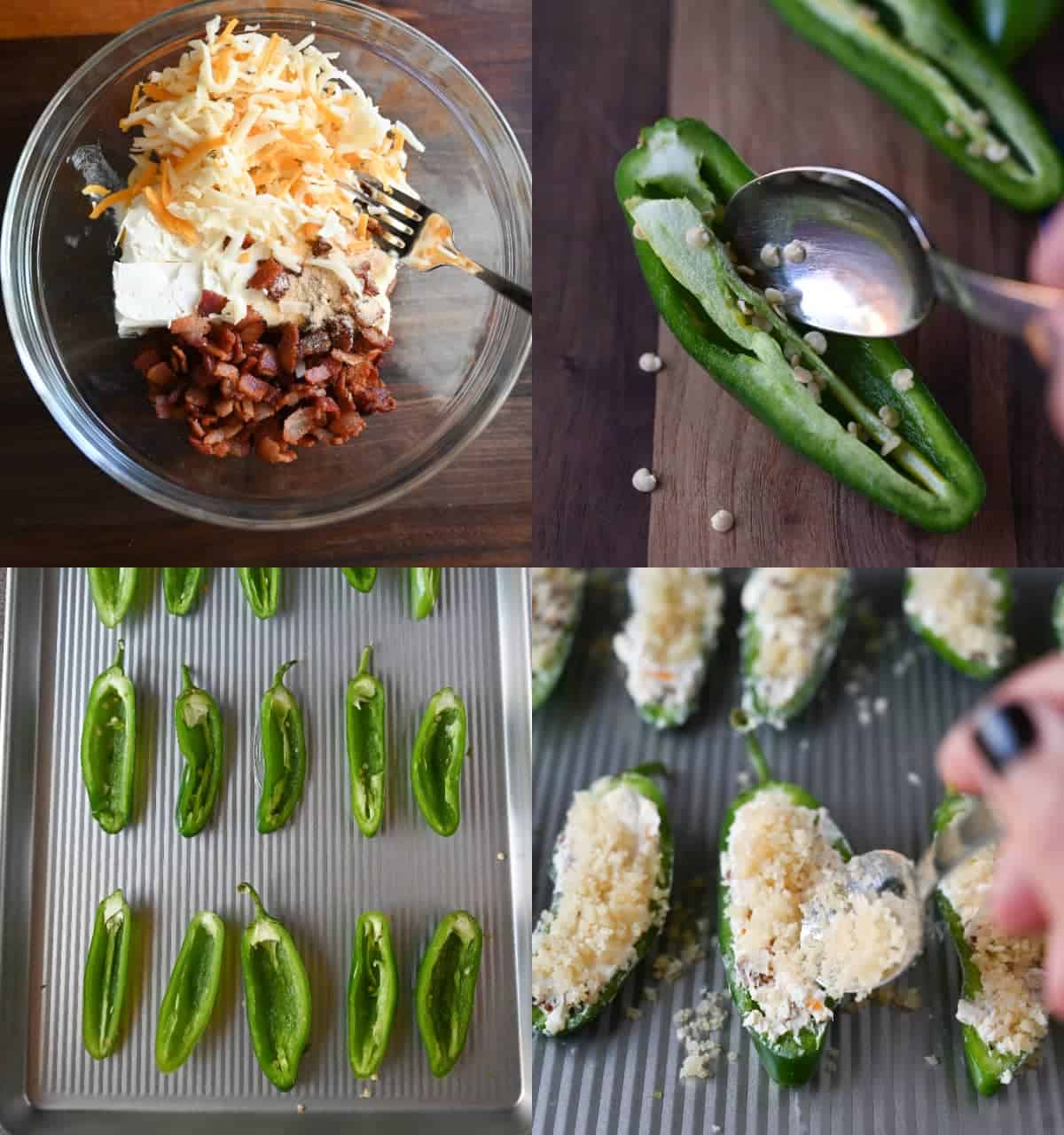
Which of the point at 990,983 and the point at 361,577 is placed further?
the point at 361,577

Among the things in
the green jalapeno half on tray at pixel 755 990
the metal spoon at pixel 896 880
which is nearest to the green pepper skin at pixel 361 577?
the green jalapeno half on tray at pixel 755 990

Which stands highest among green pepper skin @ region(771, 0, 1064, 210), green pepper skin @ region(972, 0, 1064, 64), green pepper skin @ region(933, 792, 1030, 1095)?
green pepper skin @ region(972, 0, 1064, 64)

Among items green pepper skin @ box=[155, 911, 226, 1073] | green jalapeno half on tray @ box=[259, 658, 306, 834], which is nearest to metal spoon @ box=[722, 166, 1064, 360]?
green jalapeno half on tray @ box=[259, 658, 306, 834]

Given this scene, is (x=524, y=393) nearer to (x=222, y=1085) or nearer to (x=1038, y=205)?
(x=1038, y=205)

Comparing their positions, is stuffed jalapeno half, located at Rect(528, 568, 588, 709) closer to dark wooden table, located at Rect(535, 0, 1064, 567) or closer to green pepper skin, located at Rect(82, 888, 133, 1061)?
dark wooden table, located at Rect(535, 0, 1064, 567)

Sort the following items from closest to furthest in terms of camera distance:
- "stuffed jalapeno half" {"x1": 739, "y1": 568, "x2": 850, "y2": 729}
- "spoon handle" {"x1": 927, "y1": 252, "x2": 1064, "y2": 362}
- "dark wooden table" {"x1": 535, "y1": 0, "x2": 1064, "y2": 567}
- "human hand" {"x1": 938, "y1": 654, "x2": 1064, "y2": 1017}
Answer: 1. "human hand" {"x1": 938, "y1": 654, "x2": 1064, "y2": 1017}
2. "spoon handle" {"x1": 927, "y1": 252, "x2": 1064, "y2": 362}
3. "dark wooden table" {"x1": 535, "y1": 0, "x2": 1064, "y2": 567}
4. "stuffed jalapeno half" {"x1": 739, "y1": 568, "x2": 850, "y2": 729}

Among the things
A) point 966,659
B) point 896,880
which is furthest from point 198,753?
point 966,659

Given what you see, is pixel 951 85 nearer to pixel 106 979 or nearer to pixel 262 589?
pixel 262 589

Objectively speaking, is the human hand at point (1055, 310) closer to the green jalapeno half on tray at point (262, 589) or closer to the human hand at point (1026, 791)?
the human hand at point (1026, 791)
